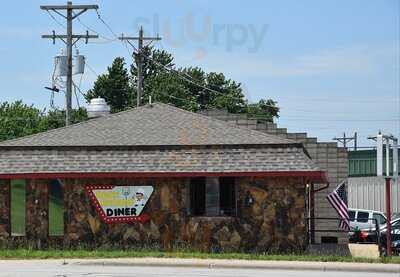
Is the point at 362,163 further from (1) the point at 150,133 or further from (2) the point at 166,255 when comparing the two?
(2) the point at 166,255

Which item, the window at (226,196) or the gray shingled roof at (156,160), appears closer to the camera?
the gray shingled roof at (156,160)

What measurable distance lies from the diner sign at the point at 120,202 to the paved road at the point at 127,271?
3760 millimetres

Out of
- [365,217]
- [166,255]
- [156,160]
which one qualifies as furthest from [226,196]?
[365,217]

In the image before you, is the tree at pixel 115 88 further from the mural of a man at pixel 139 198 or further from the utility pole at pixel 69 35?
the mural of a man at pixel 139 198

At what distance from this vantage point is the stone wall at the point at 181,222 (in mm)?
24891

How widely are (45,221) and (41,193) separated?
0.87 meters

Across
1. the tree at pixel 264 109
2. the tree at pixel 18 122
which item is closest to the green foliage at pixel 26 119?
the tree at pixel 18 122

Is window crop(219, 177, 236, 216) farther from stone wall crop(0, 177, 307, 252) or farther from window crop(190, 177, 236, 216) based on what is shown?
stone wall crop(0, 177, 307, 252)

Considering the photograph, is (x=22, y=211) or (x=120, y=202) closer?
(x=120, y=202)

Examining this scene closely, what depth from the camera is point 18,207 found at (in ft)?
83.7

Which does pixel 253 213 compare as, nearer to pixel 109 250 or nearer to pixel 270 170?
pixel 270 170

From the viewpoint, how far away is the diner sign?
82.4 ft

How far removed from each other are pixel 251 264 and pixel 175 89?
188ft

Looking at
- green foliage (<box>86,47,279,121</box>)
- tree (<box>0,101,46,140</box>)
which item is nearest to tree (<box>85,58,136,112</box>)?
green foliage (<box>86,47,279,121</box>)
